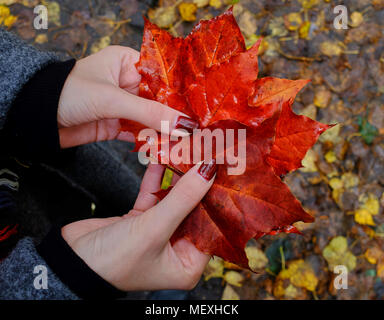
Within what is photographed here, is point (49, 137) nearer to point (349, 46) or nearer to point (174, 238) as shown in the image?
point (174, 238)

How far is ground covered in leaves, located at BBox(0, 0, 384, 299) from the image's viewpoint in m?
1.44

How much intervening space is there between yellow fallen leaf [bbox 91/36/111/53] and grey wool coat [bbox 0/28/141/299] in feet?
2.48

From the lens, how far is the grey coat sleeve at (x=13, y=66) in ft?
2.75

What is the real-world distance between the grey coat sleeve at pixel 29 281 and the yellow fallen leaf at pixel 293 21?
151 centimetres

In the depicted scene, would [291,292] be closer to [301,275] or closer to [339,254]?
[301,275]

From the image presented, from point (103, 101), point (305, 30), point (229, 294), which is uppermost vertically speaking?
point (305, 30)

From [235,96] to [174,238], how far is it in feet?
1.31

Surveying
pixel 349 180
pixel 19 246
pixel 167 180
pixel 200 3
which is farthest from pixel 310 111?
pixel 19 246

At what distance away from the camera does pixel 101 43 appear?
174 centimetres

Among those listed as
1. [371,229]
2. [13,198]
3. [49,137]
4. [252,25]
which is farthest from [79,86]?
[371,229]

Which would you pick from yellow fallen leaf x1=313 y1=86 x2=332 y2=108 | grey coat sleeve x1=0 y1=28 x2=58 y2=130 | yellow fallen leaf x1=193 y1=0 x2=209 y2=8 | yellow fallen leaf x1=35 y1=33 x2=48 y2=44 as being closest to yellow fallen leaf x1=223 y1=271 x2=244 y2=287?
yellow fallen leaf x1=313 y1=86 x2=332 y2=108

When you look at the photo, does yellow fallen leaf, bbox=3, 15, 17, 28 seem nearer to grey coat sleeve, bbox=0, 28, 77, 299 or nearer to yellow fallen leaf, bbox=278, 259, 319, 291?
grey coat sleeve, bbox=0, 28, 77, 299

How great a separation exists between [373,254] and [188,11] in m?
1.44

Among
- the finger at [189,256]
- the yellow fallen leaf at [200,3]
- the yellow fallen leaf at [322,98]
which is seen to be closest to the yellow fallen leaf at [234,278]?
the finger at [189,256]
